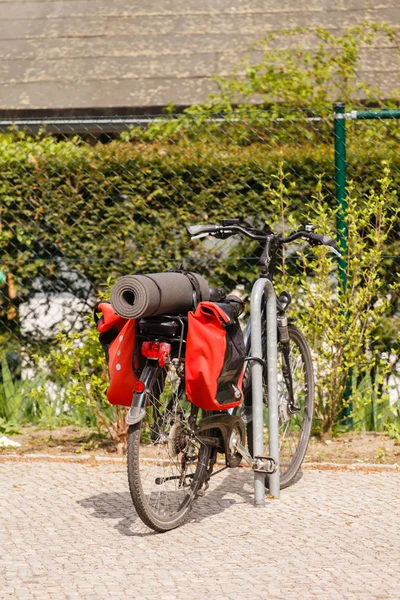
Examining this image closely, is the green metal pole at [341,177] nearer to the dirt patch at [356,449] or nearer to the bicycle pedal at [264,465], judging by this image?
the dirt patch at [356,449]

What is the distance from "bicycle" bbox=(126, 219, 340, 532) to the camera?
5000 millimetres

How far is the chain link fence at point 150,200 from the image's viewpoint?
760 centimetres

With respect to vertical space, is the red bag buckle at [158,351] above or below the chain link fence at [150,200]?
below

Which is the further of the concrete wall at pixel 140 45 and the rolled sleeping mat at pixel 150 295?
the concrete wall at pixel 140 45

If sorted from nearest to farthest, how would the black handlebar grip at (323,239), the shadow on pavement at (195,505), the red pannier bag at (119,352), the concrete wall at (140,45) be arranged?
the red pannier bag at (119,352)
the shadow on pavement at (195,505)
the black handlebar grip at (323,239)
the concrete wall at (140,45)

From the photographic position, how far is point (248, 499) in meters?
5.78

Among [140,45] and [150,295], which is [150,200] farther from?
[140,45]

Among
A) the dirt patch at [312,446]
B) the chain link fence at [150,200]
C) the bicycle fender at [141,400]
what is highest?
the chain link fence at [150,200]

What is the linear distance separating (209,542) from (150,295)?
1.13 m

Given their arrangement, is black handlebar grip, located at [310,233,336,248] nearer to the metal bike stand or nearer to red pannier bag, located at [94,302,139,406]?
the metal bike stand

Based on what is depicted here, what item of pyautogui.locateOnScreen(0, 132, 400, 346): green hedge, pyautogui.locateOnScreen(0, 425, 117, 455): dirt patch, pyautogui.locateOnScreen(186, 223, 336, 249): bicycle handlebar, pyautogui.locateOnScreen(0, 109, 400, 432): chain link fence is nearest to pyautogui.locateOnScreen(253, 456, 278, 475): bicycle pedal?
pyautogui.locateOnScreen(186, 223, 336, 249): bicycle handlebar

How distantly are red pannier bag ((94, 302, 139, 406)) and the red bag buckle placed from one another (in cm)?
10

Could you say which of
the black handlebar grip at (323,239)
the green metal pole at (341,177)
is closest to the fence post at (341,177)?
the green metal pole at (341,177)

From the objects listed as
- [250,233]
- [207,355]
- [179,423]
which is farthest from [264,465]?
[250,233]
